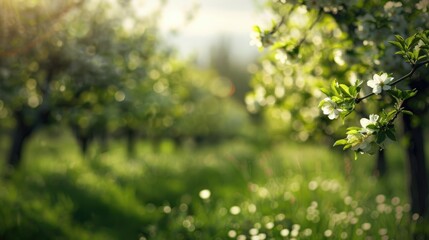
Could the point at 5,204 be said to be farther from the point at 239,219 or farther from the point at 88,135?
the point at 88,135

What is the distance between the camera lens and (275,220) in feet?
26.2

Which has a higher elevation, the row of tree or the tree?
the row of tree

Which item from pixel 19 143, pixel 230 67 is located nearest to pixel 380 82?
pixel 19 143

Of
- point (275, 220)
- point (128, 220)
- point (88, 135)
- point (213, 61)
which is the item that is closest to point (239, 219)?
point (275, 220)

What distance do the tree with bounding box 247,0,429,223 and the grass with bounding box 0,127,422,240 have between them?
1.14 metres

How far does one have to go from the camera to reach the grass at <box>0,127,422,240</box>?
7984mm

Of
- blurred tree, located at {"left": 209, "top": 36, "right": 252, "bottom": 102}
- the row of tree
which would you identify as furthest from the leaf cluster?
blurred tree, located at {"left": 209, "top": 36, "right": 252, "bottom": 102}

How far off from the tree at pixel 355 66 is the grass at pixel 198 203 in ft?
3.75

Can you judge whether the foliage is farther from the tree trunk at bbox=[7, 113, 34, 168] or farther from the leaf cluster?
the tree trunk at bbox=[7, 113, 34, 168]

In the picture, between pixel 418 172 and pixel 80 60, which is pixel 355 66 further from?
pixel 80 60

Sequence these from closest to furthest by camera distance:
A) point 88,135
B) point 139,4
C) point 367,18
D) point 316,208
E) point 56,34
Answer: point 367,18 → point 316,208 → point 56,34 → point 139,4 → point 88,135

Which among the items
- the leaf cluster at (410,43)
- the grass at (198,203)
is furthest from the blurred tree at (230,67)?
the leaf cluster at (410,43)

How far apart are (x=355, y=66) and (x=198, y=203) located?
15.1 ft

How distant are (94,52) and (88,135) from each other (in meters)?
11.1
